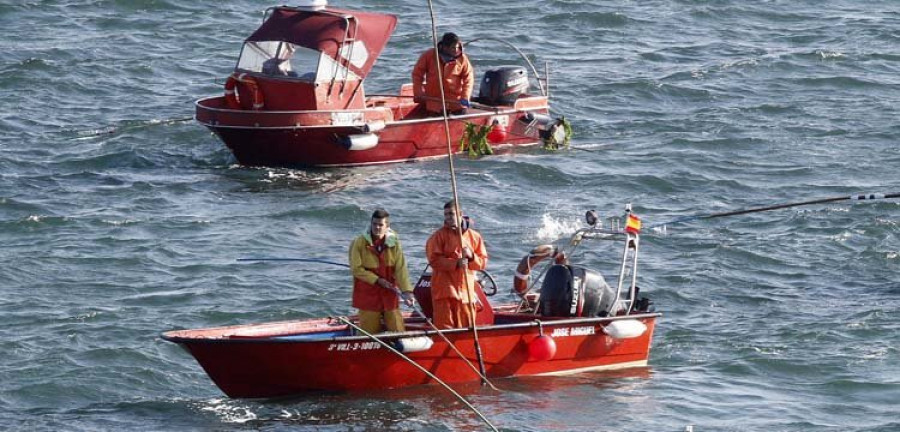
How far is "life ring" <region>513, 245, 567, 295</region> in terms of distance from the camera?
16.0 meters

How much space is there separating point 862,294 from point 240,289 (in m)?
6.66

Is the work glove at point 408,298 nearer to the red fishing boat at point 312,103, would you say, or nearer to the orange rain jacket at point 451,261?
the orange rain jacket at point 451,261

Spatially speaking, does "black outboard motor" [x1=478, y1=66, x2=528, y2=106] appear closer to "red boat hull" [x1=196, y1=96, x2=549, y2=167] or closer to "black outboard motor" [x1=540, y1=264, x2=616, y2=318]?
"red boat hull" [x1=196, y1=96, x2=549, y2=167]

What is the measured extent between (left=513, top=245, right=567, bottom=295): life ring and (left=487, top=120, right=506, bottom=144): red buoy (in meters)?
7.99

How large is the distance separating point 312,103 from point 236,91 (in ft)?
3.59

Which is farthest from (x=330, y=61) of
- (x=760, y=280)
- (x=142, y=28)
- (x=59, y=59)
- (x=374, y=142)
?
(x=142, y=28)

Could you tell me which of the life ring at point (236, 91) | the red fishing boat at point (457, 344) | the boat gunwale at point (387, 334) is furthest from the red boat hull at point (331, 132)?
the boat gunwale at point (387, 334)

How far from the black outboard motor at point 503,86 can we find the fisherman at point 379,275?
10.4m

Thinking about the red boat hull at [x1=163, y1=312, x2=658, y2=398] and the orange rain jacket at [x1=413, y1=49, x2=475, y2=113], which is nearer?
the red boat hull at [x1=163, y1=312, x2=658, y2=398]

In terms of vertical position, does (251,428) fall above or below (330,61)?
below

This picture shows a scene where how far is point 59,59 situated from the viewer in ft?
97.4

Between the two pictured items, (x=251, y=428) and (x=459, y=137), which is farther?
(x=459, y=137)

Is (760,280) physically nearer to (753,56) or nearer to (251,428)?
(251,428)

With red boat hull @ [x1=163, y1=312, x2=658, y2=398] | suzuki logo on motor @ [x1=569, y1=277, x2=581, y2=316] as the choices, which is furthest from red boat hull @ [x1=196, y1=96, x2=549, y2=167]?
suzuki logo on motor @ [x1=569, y1=277, x2=581, y2=316]
